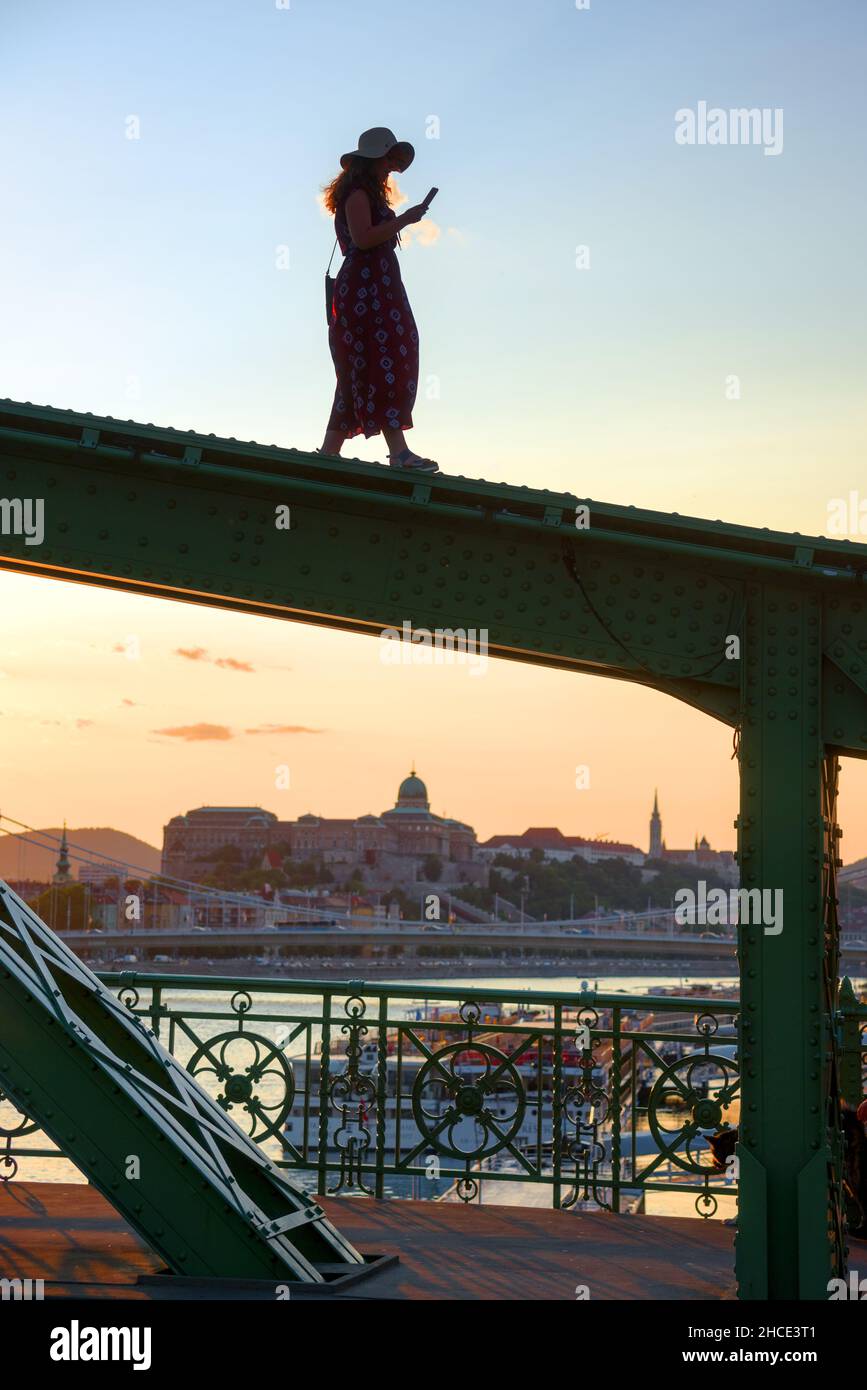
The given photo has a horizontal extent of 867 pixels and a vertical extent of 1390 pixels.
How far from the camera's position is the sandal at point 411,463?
5.64 meters

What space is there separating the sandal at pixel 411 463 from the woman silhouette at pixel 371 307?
7.4 inches

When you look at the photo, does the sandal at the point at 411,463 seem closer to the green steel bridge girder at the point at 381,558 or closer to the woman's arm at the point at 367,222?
the green steel bridge girder at the point at 381,558

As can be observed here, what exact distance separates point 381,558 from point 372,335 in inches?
41.2

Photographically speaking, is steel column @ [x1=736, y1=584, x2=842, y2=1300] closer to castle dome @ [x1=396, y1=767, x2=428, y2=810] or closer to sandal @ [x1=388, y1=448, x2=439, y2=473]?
sandal @ [x1=388, y1=448, x2=439, y2=473]

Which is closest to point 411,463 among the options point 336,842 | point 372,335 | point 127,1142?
point 372,335

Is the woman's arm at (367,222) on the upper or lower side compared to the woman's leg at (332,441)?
upper

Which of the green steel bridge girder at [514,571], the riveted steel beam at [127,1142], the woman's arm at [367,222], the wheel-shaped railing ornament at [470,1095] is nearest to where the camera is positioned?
the riveted steel beam at [127,1142]

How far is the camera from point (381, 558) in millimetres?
5703

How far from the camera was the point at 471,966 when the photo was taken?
89.5m

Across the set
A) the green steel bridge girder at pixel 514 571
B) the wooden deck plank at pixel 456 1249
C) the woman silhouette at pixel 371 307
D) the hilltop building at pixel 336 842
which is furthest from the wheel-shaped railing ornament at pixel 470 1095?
the hilltop building at pixel 336 842

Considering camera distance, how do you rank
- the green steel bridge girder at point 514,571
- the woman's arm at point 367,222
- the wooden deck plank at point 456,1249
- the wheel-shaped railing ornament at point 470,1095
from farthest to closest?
the wheel-shaped railing ornament at point 470,1095, the wooden deck plank at point 456,1249, the woman's arm at point 367,222, the green steel bridge girder at point 514,571

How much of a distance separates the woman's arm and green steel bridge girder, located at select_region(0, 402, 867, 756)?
1089mm

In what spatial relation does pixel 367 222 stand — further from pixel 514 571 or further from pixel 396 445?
pixel 514 571
